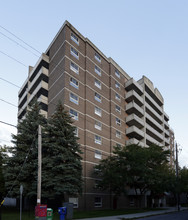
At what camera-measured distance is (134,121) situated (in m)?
49.8

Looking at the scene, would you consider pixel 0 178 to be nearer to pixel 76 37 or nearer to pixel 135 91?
pixel 76 37

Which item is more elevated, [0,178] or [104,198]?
[0,178]

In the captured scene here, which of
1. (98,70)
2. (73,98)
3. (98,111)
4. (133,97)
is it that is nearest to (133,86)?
(133,97)

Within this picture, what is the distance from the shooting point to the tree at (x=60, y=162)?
25453mm

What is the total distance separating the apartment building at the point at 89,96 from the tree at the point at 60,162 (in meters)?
7.41

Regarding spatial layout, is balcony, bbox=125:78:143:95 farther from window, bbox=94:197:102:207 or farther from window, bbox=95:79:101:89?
window, bbox=94:197:102:207

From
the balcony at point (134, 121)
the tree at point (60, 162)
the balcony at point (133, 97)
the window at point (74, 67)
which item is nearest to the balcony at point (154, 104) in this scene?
the balcony at point (133, 97)

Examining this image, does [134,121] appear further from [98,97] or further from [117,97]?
[98,97]

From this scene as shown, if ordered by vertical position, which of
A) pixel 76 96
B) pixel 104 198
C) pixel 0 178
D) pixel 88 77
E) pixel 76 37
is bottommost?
pixel 104 198

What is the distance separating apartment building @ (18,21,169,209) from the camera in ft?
121

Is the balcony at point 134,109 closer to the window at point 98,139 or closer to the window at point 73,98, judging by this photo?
the window at point 98,139

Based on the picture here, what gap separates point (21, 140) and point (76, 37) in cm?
1971

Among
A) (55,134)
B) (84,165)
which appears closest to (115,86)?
(84,165)

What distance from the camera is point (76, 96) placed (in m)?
37.8
